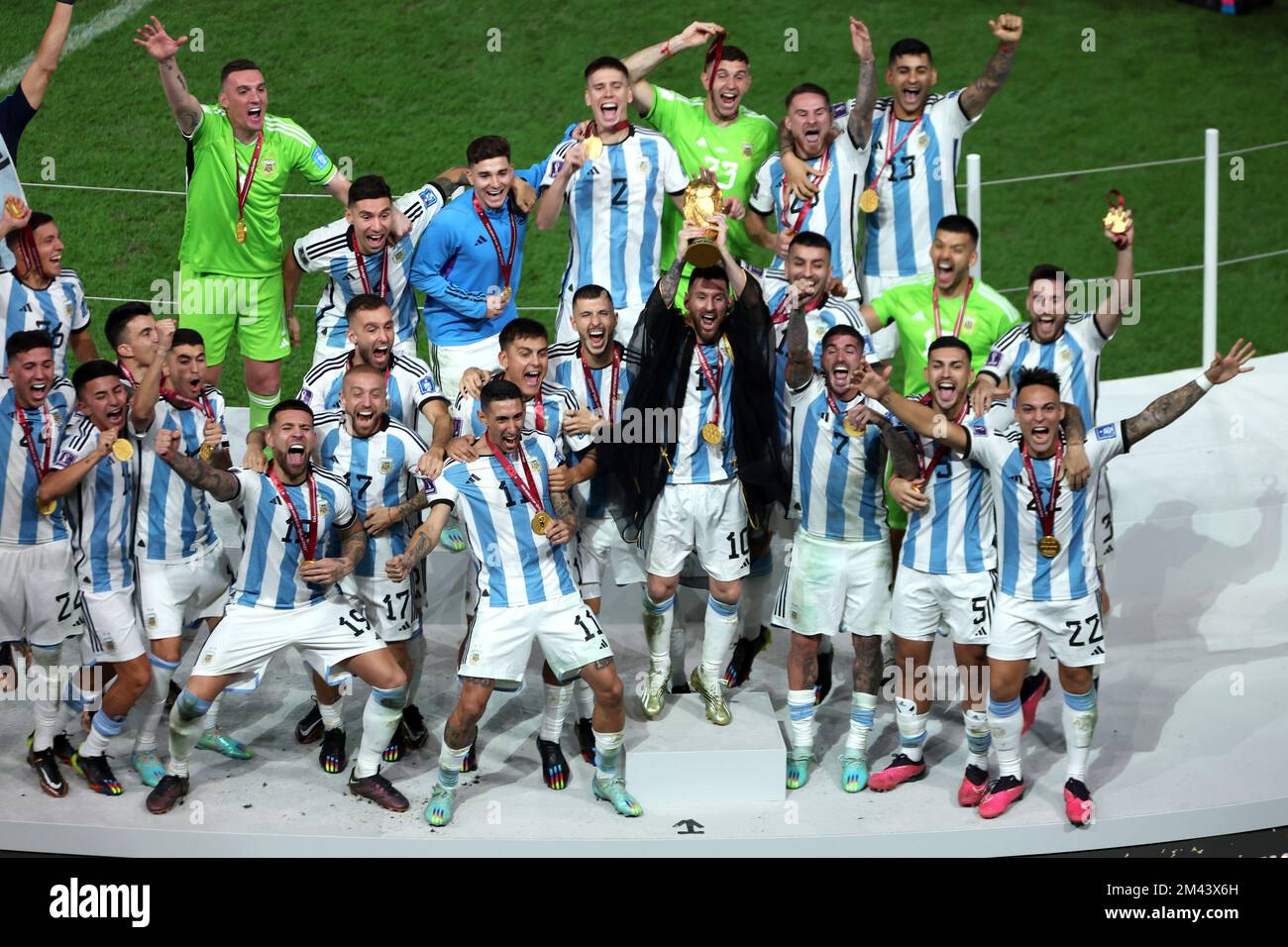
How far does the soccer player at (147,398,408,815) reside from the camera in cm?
732

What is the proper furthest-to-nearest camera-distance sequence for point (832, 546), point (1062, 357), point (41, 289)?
1. point (41, 289)
2. point (1062, 357)
3. point (832, 546)

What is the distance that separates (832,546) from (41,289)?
348cm

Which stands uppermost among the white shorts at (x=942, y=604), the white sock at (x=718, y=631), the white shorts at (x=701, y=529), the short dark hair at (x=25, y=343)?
the short dark hair at (x=25, y=343)

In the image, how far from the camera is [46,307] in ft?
27.1

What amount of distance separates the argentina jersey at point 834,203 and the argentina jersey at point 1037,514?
1.47 metres

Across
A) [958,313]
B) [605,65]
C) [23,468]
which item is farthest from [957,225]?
[23,468]

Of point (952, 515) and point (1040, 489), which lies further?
point (952, 515)

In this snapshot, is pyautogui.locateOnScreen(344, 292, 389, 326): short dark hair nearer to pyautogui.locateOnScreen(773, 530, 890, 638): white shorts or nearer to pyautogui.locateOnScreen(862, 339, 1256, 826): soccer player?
pyautogui.locateOnScreen(773, 530, 890, 638): white shorts

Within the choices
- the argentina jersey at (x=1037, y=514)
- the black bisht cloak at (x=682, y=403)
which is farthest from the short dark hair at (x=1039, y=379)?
the black bisht cloak at (x=682, y=403)

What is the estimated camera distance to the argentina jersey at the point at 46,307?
822 cm

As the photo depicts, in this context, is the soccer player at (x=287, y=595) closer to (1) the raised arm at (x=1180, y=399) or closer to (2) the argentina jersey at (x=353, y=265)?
(2) the argentina jersey at (x=353, y=265)

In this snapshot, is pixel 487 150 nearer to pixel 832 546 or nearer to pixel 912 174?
pixel 912 174

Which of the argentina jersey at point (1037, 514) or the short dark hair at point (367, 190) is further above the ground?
the short dark hair at point (367, 190)

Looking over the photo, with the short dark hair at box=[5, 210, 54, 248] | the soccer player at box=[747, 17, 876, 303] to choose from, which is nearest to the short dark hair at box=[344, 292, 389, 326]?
the short dark hair at box=[5, 210, 54, 248]
